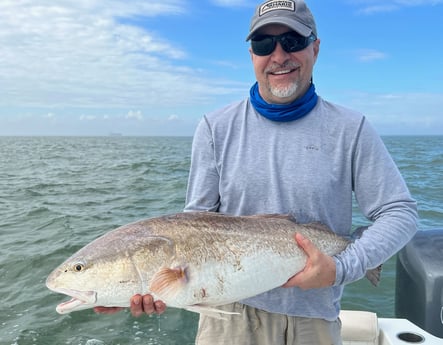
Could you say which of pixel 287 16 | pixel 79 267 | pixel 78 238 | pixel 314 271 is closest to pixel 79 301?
pixel 79 267

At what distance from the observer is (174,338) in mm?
6523

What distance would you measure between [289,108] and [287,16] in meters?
0.56

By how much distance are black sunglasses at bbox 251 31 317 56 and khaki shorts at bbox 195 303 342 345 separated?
167cm

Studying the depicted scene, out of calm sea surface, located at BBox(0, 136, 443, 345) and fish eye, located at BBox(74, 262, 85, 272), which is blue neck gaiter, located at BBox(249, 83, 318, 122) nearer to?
fish eye, located at BBox(74, 262, 85, 272)

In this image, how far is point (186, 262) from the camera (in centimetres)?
246

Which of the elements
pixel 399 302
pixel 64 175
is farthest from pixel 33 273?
pixel 64 175

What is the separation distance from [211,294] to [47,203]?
16166 millimetres

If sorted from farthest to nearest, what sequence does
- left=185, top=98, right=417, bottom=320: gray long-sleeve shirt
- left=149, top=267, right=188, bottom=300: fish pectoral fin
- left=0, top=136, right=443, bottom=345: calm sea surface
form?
left=0, top=136, right=443, bottom=345: calm sea surface → left=185, top=98, right=417, bottom=320: gray long-sleeve shirt → left=149, top=267, right=188, bottom=300: fish pectoral fin

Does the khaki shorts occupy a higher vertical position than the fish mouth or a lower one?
lower

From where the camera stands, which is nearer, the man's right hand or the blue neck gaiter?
the man's right hand

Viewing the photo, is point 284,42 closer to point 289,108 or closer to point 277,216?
point 289,108

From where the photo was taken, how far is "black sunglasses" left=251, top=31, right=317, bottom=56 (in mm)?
2682

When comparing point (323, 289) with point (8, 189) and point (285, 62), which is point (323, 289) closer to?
point (285, 62)

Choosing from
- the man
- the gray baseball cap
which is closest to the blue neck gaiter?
the man
